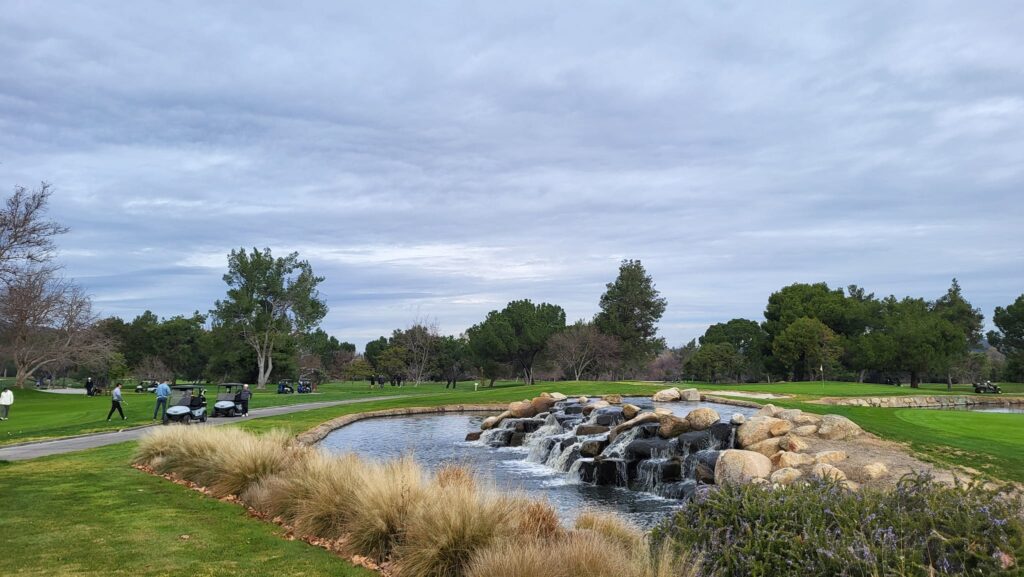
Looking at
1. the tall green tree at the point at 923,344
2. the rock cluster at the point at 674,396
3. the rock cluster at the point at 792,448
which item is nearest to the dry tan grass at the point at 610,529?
the rock cluster at the point at 792,448

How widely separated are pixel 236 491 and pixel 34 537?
10.2 feet

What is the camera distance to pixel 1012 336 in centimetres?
7794

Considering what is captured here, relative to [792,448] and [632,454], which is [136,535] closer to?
[632,454]

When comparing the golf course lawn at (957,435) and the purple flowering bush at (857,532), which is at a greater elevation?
the purple flowering bush at (857,532)

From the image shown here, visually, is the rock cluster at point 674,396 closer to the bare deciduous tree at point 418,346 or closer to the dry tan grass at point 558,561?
the dry tan grass at point 558,561

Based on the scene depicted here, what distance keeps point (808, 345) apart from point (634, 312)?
2130 centimetres

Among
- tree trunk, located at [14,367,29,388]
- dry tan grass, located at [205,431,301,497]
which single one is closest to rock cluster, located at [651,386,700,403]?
dry tan grass, located at [205,431,301,497]

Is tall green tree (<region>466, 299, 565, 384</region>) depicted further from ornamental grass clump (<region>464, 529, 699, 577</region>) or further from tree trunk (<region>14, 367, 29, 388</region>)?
ornamental grass clump (<region>464, 529, 699, 577</region>)

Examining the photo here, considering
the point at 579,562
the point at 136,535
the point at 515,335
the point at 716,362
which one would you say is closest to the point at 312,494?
the point at 136,535

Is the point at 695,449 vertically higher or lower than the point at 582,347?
lower

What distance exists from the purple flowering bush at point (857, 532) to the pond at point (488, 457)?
3.45 ft

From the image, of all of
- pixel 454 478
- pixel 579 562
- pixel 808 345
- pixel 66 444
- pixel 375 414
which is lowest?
pixel 375 414

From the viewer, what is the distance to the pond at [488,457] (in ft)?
43.8

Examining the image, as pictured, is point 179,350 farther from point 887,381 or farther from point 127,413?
point 887,381
